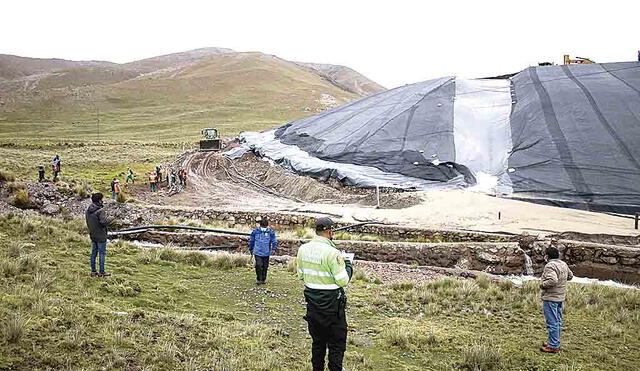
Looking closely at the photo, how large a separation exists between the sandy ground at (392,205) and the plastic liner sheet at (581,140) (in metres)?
1.26

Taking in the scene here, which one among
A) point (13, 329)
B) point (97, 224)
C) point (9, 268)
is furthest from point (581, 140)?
point (13, 329)

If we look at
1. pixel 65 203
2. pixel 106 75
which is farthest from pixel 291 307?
pixel 106 75

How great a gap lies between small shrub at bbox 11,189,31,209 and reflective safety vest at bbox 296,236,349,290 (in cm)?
1576

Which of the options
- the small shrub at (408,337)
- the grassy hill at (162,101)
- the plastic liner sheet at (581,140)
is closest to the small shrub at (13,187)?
the small shrub at (408,337)

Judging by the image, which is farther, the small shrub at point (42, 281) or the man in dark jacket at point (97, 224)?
the man in dark jacket at point (97, 224)

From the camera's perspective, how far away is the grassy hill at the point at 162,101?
72812 mm

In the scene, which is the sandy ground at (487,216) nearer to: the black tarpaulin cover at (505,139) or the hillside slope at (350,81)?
the black tarpaulin cover at (505,139)

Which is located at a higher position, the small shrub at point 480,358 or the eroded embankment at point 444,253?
the small shrub at point 480,358

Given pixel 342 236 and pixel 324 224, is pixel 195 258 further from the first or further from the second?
pixel 324 224

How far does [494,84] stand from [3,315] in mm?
31345

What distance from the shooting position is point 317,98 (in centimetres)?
11119

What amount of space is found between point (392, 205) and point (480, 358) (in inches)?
564

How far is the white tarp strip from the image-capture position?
23.2m

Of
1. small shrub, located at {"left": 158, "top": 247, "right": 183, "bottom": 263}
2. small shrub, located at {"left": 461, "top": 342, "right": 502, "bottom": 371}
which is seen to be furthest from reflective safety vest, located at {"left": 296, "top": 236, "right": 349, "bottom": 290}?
small shrub, located at {"left": 158, "top": 247, "right": 183, "bottom": 263}
